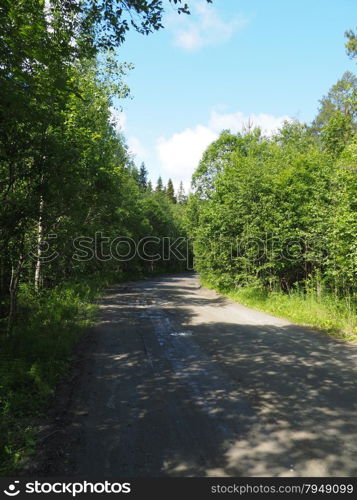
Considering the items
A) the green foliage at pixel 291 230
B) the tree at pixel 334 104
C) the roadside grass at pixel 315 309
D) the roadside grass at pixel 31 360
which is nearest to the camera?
the roadside grass at pixel 31 360

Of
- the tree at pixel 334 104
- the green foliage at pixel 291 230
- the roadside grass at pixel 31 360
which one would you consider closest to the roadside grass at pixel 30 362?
the roadside grass at pixel 31 360

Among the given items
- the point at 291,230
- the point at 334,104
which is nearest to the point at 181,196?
the point at 334,104

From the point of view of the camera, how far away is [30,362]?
7012 mm

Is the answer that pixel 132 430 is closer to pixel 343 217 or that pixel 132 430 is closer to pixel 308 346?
pixel 308 346

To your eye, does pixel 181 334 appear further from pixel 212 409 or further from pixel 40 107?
pixel 40 107

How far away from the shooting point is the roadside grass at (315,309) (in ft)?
33.7

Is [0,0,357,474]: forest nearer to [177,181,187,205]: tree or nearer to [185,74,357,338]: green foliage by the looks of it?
[185,74,357,338]: green foliage

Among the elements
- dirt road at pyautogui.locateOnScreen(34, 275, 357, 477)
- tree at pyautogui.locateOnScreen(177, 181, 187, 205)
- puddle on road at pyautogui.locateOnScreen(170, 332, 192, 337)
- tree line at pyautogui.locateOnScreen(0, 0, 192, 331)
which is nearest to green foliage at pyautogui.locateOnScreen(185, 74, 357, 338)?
dirt road at pyautogui.locateOnScreen(34, 275, 357, 477)

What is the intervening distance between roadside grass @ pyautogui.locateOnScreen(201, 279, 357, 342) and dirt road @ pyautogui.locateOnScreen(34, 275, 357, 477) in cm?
86

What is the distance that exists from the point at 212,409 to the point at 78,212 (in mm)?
7005

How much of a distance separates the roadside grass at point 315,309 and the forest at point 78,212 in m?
0.06

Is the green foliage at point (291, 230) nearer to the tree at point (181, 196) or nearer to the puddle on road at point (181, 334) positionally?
the puddle on road at point (181, 334)

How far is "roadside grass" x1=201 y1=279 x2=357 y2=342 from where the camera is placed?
10.3 meters

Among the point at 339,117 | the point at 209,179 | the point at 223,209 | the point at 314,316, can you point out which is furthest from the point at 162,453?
the point at 209,179
